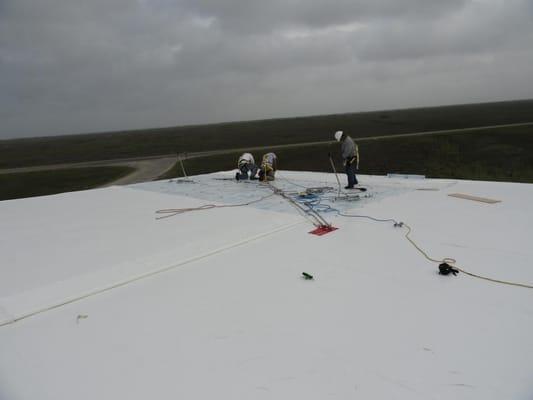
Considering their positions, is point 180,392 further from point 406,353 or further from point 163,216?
point 163,216

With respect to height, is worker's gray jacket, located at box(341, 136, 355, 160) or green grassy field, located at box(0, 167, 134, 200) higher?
worker's gray jacket, located at box(341, 136, 355, 160)

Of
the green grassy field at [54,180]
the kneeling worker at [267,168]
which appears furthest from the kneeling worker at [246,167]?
the green grassy field at [54,180]

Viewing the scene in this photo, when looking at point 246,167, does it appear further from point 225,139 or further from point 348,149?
point 225,139

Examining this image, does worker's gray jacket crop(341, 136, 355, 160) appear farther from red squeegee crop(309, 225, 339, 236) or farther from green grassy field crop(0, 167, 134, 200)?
green grassy field crop(0, 167, 134, 200)

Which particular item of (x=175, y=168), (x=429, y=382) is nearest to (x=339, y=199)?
(x=429, y=382)

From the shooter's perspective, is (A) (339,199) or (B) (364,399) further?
(A) (339,199)

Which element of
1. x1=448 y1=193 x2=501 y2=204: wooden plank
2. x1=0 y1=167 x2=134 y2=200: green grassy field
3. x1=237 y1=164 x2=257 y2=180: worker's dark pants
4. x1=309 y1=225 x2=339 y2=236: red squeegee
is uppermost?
x1=237 y1=164 x2=257 y2=180: worker's dark pants

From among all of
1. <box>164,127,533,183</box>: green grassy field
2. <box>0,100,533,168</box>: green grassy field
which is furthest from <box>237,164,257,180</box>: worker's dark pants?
<box>0,100,533,168</box>: green grassy field
